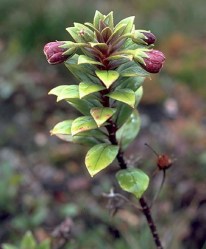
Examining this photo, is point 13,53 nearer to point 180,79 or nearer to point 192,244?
point 180,79

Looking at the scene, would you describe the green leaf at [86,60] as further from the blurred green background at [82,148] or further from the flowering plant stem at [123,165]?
the blurred green background at [82,148]

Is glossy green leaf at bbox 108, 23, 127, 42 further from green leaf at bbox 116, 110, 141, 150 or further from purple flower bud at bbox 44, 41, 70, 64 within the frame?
green leaf at bbox 116, 110, 141, 150

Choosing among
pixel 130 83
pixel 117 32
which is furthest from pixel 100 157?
pixel 117 32

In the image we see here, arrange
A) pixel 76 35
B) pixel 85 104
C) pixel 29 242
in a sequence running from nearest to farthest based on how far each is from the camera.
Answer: pixel 76 35
pixel 85 104
pixel 29 242

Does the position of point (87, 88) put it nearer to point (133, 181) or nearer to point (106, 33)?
point (106, 33)

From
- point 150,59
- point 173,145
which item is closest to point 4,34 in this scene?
point 173,145

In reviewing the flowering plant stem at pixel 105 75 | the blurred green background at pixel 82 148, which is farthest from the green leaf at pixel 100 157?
the blurred green background at pixel 82 148
